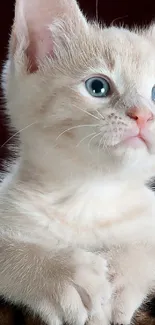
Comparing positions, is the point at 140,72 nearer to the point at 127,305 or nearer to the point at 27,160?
the point at 27,160

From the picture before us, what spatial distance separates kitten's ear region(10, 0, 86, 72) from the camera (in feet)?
3.81

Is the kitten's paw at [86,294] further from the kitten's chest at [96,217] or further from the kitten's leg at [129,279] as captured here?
the kitten's chest at [96,217]

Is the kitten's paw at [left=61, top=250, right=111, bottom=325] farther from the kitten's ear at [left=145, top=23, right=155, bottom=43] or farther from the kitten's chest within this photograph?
the kitten's ear at [left=145, top=23, right=155, bottom=43]

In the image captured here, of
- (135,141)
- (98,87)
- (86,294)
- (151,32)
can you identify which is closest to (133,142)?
(135,141)

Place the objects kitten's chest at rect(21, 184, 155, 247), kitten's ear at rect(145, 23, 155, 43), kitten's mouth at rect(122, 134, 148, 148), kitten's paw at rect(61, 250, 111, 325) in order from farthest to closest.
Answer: kitten's ear at rect(145, 23, 155, 43)
kitten's chest at rect(21, 184, 155, 247)
kitten's mouth at rect(122, 134, 148, 148)
kitten's paw at rect(61, 250, 111, 325)

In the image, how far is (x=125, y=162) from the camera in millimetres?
1012

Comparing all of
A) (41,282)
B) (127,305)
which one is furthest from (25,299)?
(127,305)

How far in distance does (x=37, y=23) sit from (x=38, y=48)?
5 cm

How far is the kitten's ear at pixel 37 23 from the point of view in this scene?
116 centimetres

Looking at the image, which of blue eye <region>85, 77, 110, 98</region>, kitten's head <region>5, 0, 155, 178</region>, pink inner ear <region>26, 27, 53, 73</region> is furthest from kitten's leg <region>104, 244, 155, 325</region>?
pink inner ear <region>26, 27, 53, 73</region>

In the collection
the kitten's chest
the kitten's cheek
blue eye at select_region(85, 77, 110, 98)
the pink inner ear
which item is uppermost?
the pink inner ear

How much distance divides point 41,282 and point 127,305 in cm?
15

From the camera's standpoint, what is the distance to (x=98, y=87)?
107 centimetres

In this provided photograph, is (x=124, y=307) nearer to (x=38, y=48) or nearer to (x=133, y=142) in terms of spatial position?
(x=133, y=142)
